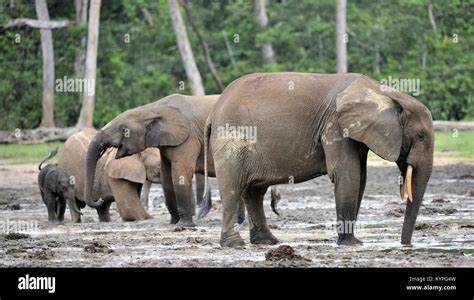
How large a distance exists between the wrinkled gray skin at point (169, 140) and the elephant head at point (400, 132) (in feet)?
14.5

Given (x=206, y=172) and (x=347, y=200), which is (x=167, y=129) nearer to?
(x=206, y=172)

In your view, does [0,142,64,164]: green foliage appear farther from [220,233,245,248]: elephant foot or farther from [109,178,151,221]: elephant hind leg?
[220,233,245,248]: elephant foot

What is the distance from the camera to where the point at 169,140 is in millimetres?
18938

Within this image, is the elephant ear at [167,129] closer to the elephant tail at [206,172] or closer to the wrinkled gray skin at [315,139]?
the elephant tail at [206,172]

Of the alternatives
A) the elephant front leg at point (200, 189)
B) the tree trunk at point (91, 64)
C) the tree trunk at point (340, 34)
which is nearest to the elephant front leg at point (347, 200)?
the elephant front leg at point (200, 189)

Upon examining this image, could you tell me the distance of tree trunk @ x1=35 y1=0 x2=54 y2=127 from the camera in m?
36.2

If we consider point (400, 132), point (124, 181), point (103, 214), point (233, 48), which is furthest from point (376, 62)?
point (400, 132)

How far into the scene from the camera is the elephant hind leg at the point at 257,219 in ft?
51.8

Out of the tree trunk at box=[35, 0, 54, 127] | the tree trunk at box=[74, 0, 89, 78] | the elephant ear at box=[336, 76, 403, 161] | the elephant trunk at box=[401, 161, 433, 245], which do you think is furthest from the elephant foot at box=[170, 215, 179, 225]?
the tree trunk at box=[74, 0, 89, 78]

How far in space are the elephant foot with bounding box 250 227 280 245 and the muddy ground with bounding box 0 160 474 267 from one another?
19 cm

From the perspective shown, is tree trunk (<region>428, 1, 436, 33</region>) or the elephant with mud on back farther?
tree trunk (<region>428, 1, 436, 33</region>)

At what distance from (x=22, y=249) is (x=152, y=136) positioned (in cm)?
375
